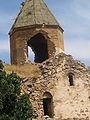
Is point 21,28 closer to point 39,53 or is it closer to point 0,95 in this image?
point 39,53

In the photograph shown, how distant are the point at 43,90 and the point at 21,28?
3.77 m

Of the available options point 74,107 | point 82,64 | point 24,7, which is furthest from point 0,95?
point 24,7

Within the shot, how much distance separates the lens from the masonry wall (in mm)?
15234

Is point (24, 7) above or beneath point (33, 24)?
above

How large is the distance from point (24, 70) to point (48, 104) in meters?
1.66

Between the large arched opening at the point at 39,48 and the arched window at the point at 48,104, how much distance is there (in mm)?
3814

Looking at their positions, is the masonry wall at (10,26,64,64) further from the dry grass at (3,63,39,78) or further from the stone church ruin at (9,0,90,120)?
the dry grass at (3,63,39,78)

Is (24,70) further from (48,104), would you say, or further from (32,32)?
(32,32)

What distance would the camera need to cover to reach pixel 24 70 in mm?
13297

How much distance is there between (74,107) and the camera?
43.1 feet

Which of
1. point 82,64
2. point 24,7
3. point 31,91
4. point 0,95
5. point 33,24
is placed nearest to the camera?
point 0,95

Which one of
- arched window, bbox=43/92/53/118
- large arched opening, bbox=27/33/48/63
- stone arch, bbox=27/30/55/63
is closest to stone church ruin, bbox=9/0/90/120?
arched window, bbox=43/92/53/118

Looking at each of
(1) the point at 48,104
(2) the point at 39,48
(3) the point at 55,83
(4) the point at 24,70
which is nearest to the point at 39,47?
(2) the point at 39,48

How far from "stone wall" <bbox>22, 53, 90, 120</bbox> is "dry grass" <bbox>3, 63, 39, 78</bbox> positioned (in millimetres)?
203
